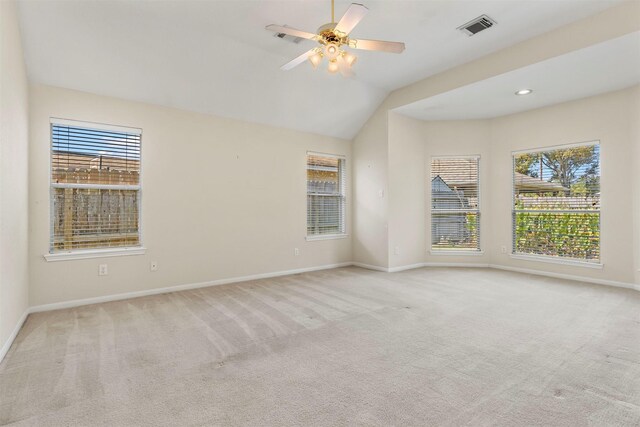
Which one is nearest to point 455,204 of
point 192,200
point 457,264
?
point 457,264

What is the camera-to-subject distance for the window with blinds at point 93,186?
3.65 metres

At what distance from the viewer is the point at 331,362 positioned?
2.34 meters

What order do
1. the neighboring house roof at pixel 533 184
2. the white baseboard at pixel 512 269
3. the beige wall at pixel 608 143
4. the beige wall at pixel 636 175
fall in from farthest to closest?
the neighboring house roof at pixel 533 184 < the white baseboard at pixel 512 269 < the beige wall at pixel 608 143 < the beige wall at pixel 636 175

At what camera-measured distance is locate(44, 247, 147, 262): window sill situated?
3.56 metres

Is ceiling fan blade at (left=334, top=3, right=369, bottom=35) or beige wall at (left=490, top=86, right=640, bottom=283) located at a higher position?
ceiling fan blade at (left=334, top=3, right=369, bottom=35)

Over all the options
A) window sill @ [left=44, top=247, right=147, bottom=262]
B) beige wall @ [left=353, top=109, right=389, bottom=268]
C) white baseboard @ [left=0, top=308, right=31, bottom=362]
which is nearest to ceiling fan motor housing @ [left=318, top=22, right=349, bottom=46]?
beige wall @ [left=353, top=109, right=389, bottom=268]

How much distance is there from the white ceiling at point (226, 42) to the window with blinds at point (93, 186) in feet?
1.79

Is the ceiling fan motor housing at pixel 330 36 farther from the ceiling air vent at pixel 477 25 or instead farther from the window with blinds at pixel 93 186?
the window with blinds at pixel 93 186

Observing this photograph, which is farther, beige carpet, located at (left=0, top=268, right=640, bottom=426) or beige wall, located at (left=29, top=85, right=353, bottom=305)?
beige wall, located at (left=29, top=85, right=353, bottom=305)

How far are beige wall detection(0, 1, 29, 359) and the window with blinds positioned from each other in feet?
1.22

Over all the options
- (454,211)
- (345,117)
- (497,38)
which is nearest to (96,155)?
Result: (345,117)

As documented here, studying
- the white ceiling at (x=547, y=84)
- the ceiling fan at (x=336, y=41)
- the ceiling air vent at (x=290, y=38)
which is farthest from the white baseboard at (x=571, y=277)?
the ceiling air vent at (x=290, y=38)

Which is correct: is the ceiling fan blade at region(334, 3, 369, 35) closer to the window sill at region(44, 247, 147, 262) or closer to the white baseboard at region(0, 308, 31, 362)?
the window sill at region(44, 247, 147, 262)

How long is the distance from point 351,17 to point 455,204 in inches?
175
